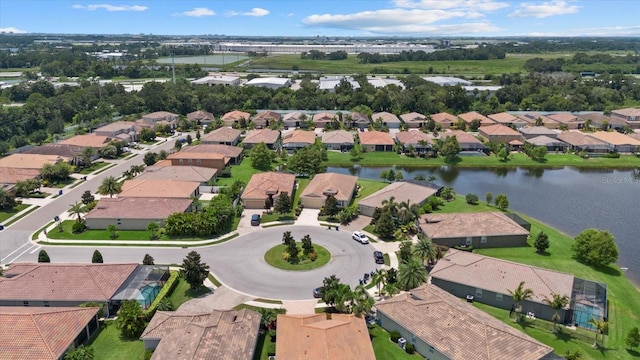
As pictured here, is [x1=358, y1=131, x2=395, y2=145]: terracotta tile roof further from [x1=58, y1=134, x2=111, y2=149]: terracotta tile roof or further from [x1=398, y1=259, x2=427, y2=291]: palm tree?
[x1=398, y1=259, x2=427, y2=291]: palm tree

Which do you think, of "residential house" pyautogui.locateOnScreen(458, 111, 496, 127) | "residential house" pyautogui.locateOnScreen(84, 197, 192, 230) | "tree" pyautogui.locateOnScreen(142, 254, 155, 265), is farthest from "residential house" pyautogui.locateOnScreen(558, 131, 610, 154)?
"tree" pyautogui.locateOnScreen(142, 254, 155, 265)

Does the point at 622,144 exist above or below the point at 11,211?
above

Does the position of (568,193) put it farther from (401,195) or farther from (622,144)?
(622,144)

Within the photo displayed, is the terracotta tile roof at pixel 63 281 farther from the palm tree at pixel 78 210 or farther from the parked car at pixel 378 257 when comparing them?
the parked car at pixel 378 257

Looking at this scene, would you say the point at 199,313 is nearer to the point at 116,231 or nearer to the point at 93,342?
the point at 93,342

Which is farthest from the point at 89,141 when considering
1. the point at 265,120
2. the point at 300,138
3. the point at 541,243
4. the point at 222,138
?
the point at 541,243

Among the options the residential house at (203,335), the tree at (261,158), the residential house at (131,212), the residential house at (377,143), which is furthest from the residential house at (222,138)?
the residential house at (203,335)

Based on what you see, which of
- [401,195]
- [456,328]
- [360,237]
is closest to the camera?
[456,328]
